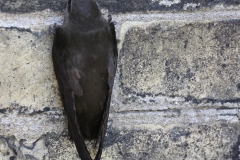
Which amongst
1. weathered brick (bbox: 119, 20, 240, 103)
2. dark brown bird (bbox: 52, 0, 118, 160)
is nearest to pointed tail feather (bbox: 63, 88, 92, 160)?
dark brown bird (bbox: 52, 0, 118, 160)

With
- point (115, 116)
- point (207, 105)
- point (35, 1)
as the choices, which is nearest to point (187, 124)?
point (207, 105)

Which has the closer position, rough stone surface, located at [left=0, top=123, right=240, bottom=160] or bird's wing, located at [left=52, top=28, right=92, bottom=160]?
bird's wing, located at [left=52, top=28, right=92, bottom=160]

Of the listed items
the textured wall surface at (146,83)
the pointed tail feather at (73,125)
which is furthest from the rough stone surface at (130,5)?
the pointed tail feather at (73,125)

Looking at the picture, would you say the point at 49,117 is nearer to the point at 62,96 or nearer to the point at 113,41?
the point at 62,96

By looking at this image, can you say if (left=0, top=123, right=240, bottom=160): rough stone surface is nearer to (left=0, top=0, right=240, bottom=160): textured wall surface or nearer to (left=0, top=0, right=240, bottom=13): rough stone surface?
(left=0, top=0, right=240, bottom=160): textured wall surface

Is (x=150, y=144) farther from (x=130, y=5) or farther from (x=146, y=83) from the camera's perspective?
(x=130, y=5)

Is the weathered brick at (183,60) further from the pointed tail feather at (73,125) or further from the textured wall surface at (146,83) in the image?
the pointed tail feather at (73,125)
